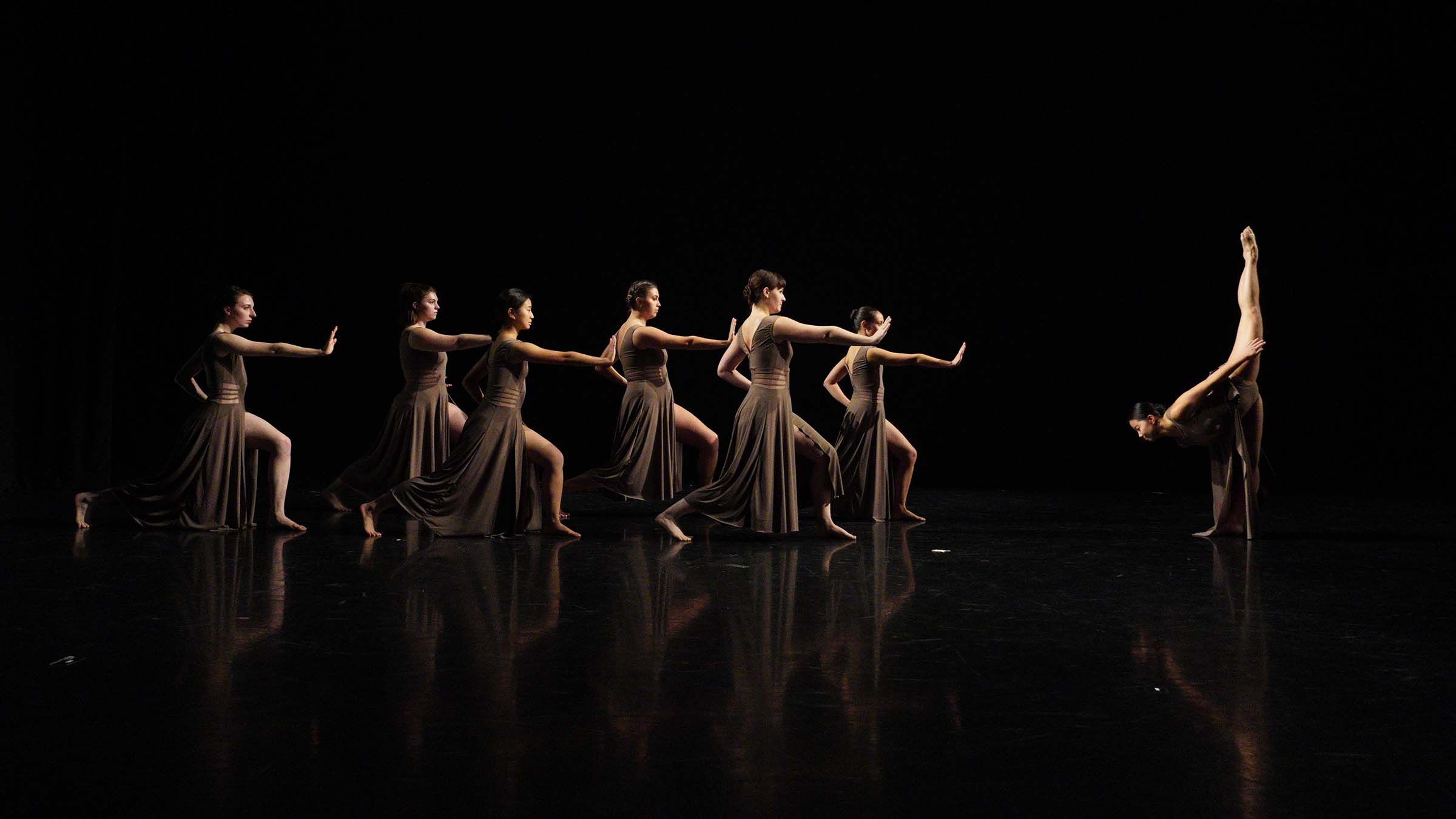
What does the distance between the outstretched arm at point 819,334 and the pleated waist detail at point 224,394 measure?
298cm

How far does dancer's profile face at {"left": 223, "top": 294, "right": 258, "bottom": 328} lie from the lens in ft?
20.5

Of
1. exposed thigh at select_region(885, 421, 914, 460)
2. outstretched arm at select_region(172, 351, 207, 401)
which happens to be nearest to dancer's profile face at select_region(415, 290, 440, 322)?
outstretched arm at select_region(172, 351, 207, 401)

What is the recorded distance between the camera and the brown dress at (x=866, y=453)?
6.88m

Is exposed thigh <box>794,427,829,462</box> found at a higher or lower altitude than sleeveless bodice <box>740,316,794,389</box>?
lower

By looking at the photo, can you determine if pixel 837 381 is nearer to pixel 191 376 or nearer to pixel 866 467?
pixel 866 467

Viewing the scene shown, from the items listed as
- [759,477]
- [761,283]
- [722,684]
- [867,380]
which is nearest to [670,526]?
[759,477]

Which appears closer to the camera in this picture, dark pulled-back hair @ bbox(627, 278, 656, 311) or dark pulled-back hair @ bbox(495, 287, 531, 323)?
dark pulled-back hair @ bbox(495, 287, 531, 323)

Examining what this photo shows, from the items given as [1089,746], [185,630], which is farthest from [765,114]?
[1089,746]

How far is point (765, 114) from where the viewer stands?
9.45 m

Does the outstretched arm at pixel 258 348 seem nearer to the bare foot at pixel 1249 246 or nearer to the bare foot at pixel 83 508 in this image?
the bare foot at pixel 83 508

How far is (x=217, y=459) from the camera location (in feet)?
20.0

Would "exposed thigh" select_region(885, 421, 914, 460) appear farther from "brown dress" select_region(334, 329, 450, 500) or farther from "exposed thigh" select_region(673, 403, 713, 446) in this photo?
"brown dress" select_region(334, 329, 450, 500)

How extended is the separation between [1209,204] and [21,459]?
9632 mm

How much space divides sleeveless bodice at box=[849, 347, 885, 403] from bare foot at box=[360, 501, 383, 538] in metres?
2.86
